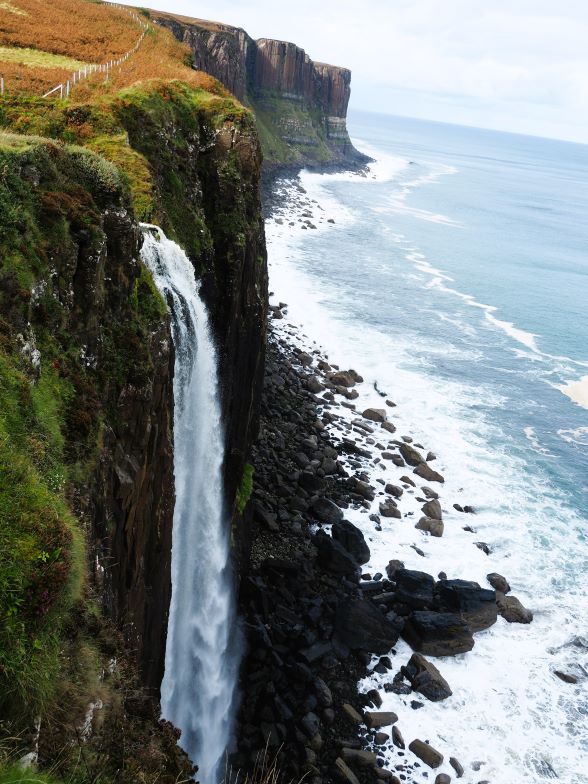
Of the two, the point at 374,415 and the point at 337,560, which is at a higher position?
the point at 374,415

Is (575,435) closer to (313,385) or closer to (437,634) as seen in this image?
(313,385)

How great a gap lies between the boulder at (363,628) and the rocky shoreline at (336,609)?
0.14 ft

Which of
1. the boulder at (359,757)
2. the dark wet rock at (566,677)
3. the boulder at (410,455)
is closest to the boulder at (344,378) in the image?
the boulder at (410,455)

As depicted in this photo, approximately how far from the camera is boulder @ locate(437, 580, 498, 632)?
92.2 feet

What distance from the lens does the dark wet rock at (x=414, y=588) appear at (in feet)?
92.0

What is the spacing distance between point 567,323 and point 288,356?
39.3m

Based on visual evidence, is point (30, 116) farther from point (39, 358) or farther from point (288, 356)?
point (288, 356)

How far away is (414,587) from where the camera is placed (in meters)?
28.6

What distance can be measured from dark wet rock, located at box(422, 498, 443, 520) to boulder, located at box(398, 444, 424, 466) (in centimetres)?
400

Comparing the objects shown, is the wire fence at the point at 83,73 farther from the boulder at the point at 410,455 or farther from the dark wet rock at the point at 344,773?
the boulder at the point at 410,455

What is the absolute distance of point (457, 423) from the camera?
4541 centimetres

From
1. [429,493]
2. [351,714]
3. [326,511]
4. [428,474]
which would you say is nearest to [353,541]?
[326,511]

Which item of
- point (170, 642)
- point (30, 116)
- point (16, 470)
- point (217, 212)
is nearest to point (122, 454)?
point (16, 470)

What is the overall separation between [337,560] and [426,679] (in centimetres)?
633
